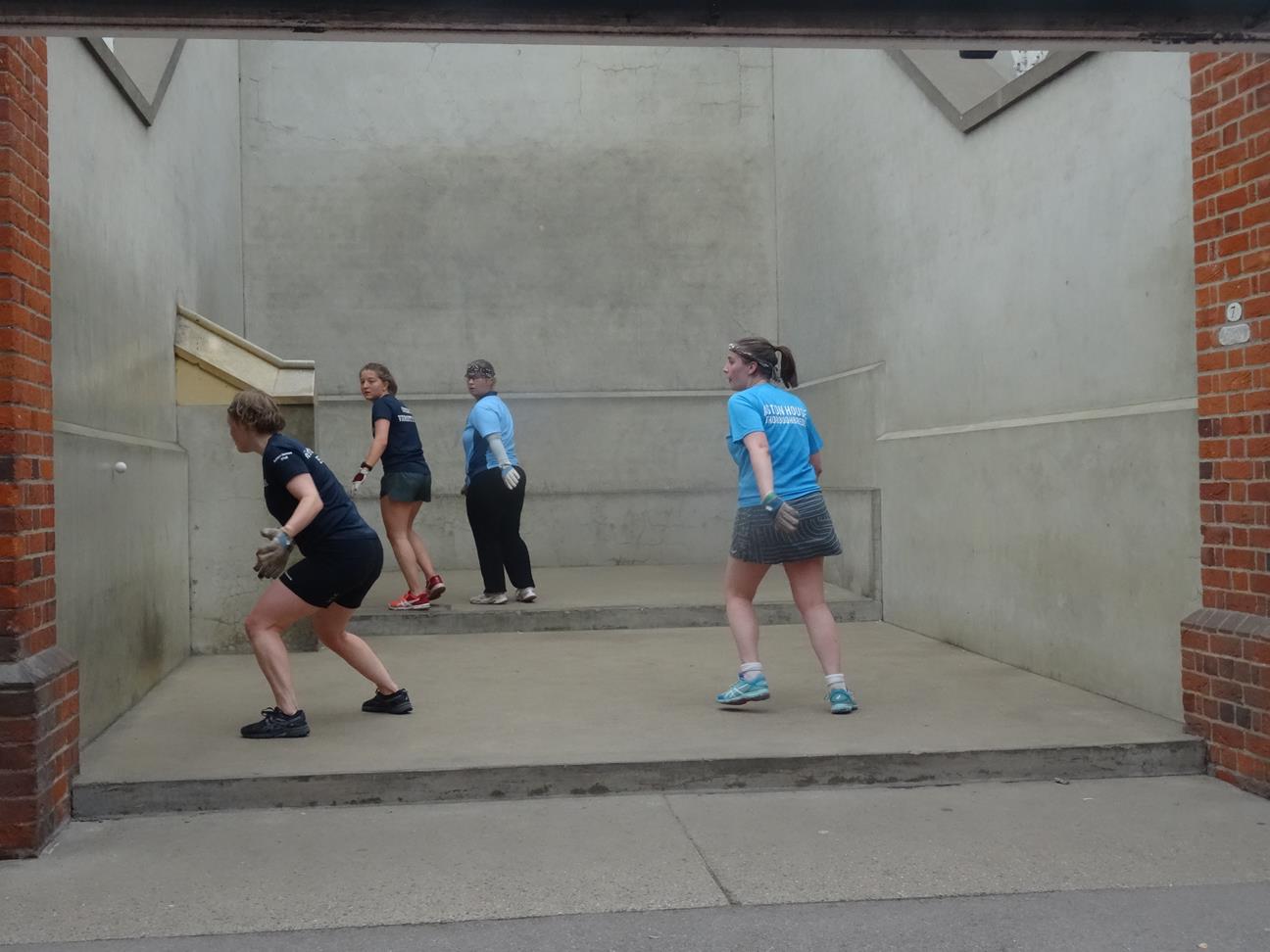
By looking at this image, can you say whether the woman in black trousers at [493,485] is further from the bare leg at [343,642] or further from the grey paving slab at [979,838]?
the grey paving slab at [979,838]

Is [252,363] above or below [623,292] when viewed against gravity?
below

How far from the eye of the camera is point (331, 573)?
5.57 metres

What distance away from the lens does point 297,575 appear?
557 cm

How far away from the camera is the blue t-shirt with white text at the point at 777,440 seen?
19.6 feet

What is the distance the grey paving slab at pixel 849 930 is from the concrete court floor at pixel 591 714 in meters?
1.35

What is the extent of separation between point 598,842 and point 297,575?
194 centimetres

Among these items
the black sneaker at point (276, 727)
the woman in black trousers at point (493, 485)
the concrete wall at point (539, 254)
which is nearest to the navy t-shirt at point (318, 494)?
the black sneaker at point (276, 727)

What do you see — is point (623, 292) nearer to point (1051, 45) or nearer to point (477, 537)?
point (477, 537)

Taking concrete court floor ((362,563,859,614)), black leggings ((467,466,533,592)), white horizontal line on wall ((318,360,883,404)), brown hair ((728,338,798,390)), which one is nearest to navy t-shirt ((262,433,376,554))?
brown hair ((728,338,798,390))

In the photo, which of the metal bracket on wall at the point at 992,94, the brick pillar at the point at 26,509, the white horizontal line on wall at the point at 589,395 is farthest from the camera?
the white horizontal line on wall at the point at 589,395

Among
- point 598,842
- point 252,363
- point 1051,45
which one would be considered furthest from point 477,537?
point 1051,45

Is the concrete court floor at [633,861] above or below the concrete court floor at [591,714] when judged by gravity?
below

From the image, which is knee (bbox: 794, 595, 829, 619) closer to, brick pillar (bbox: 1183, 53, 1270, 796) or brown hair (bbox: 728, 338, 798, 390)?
brown hair (bbox: 728, 338, 798, 390)

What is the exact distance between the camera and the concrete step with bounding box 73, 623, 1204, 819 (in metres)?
4.92
